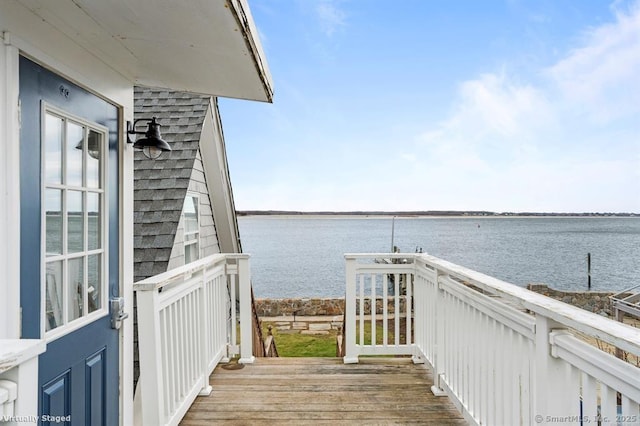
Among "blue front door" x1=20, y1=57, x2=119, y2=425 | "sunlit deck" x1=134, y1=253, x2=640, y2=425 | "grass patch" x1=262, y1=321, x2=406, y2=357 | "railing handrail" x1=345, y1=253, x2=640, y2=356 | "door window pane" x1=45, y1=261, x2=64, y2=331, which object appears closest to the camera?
"railing handrail" x1=345, y1=253, x2=640, y2=356

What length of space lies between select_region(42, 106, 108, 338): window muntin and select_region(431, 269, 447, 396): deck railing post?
2343mm

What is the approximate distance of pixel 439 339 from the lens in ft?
9.32

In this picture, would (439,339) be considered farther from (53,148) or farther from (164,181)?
(164,181)

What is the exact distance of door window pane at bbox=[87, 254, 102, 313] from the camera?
6.44ft

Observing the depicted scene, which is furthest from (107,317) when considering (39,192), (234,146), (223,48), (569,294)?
(569,294)

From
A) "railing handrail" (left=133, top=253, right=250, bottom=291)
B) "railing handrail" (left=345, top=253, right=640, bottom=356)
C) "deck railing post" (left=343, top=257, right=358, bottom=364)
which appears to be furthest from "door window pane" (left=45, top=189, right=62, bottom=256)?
"deck railing post" (left=343, top=257, right=358, bottom=364)

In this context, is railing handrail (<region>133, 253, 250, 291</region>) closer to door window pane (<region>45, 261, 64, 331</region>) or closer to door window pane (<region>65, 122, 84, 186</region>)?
door window pane (<region>45, 261, 64, 331</region>)

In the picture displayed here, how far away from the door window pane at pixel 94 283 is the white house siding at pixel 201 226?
6.35 ft

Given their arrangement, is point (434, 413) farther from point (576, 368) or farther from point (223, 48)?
point (223, 48)

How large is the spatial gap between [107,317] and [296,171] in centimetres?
3187

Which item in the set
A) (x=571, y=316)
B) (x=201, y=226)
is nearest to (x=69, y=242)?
(x=571, y=316)

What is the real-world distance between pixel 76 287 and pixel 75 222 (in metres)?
0.34

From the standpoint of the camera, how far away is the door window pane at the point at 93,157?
197cm

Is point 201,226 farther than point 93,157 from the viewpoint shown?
Yes
